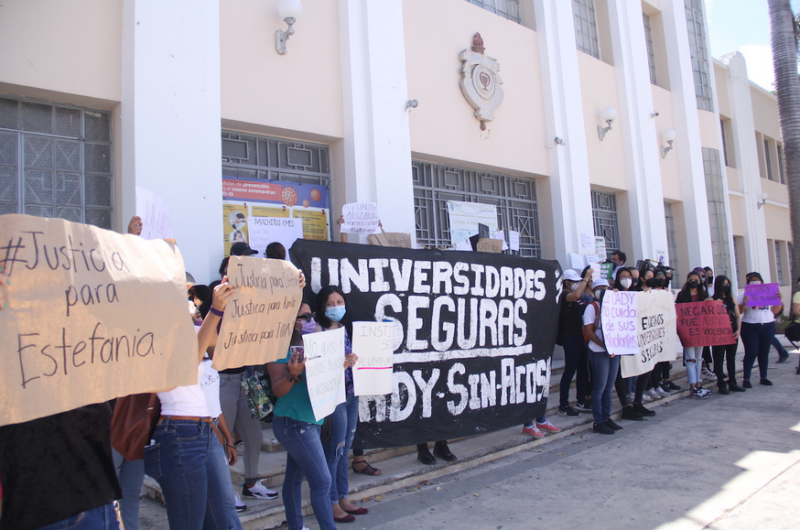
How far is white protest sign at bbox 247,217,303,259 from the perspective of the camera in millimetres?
6535

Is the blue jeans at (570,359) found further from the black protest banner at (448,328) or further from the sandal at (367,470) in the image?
the sandal at (367,470)

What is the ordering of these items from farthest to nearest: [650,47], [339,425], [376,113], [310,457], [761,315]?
[650,47]
[761,315]
[376,113]
[339,425]
[310,457]

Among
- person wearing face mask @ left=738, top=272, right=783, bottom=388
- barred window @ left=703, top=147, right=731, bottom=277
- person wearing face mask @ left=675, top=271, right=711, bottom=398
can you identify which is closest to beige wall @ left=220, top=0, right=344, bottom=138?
person wearing face mask @ left=675, top=271, right=711, bottom=398

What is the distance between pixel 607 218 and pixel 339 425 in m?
9.62

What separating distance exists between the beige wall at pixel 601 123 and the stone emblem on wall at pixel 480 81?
9.30ft

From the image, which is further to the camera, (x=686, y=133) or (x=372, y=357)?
(x=686, y=133)

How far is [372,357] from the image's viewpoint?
4.43 metres

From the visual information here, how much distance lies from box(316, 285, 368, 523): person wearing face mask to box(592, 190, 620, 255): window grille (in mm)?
8628

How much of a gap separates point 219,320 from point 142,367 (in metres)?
0.64

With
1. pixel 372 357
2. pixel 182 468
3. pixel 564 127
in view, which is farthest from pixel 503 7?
pixel 182 468

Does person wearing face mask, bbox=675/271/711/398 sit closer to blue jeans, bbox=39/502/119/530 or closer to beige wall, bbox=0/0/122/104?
beige wall, bbox=0/0/122/104

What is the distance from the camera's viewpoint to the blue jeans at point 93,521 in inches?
79.2

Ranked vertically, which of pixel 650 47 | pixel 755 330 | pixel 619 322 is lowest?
pixel 755 330

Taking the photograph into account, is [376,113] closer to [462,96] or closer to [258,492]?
[462,96]
